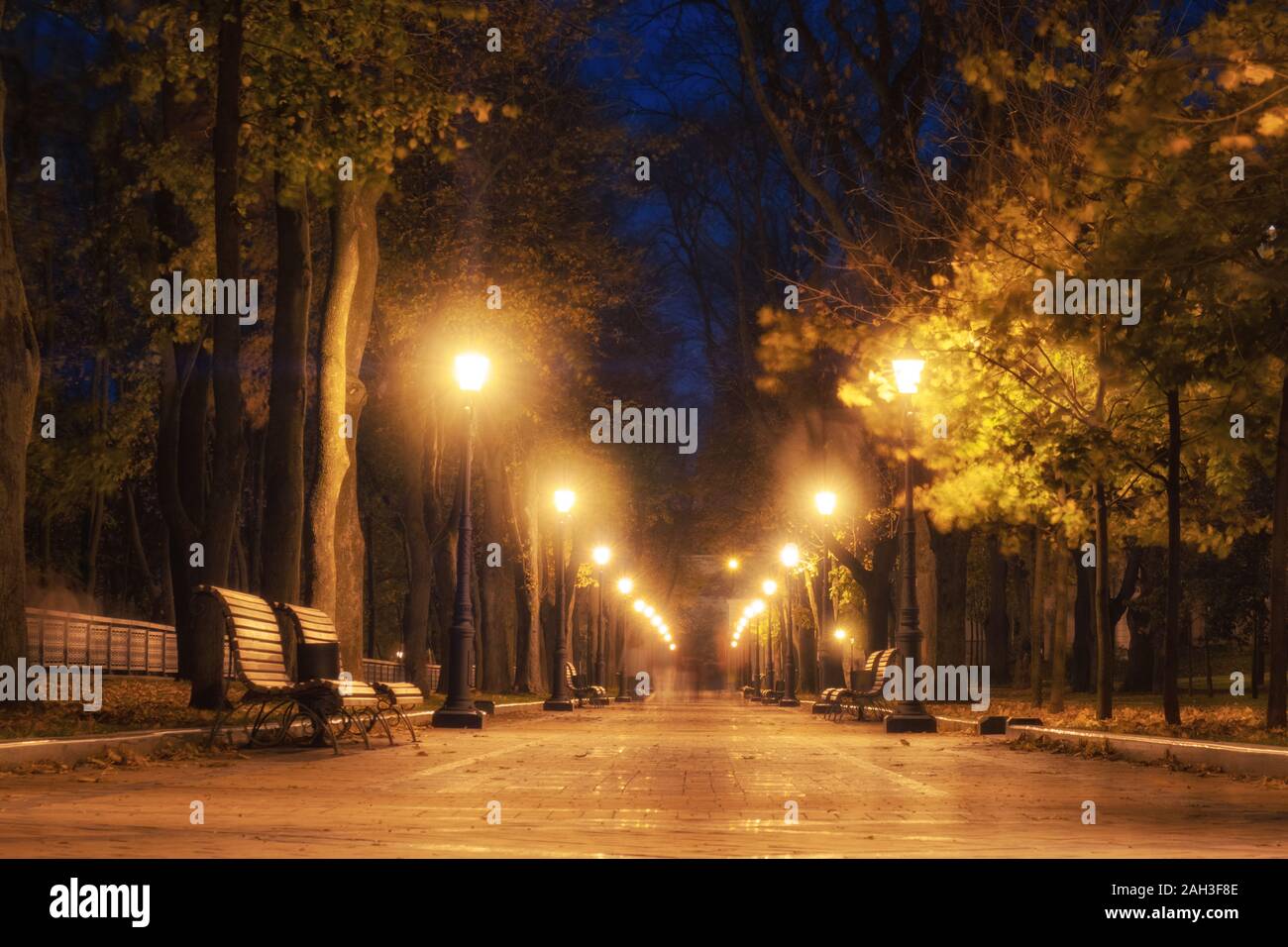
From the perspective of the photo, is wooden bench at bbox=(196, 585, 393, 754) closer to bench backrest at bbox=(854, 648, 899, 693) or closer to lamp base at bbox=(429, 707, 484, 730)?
lamp base at bbox=(429, 707, 484, 730)

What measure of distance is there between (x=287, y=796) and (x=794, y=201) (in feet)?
111

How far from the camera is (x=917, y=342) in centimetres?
2711

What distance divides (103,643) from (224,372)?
21.9 meters

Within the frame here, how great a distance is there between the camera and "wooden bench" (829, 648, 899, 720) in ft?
97.5

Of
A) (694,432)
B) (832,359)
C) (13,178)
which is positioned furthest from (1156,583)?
(13,178)

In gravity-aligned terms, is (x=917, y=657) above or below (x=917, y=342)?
below

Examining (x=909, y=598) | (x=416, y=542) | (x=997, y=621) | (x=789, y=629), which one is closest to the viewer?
(x=909, y=598)

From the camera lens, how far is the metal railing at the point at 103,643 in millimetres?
37375

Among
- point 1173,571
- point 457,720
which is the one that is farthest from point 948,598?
point 1173,571

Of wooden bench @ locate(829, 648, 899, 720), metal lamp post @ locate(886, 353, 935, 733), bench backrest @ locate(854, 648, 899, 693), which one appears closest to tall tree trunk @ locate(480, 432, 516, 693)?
wooden bench @ locate(829, 648, 899, 720)

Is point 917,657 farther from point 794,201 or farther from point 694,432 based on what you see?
point 694,432

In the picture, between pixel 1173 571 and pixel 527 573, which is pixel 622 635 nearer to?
pixel 527 573

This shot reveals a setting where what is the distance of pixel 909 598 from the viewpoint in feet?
87.7

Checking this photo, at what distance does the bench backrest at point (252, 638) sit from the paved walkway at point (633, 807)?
0.75m
